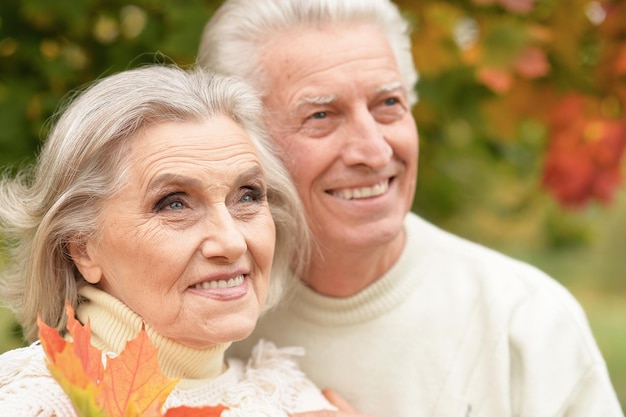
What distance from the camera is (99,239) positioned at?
2402 mm

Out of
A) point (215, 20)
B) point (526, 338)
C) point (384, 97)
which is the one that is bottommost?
point (526, 338)

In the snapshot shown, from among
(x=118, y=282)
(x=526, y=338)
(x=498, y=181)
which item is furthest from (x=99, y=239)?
(x=498, y=181)

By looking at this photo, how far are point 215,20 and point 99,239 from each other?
1072 mm

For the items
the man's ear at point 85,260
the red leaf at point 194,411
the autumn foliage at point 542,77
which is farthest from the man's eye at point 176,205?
the autumn foliage at point 542,77

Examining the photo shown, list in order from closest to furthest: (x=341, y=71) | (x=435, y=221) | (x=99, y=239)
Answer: (x=99, y=239), (x=341, y=71), (x=435, y=221)

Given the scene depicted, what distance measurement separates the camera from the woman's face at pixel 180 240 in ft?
7.63

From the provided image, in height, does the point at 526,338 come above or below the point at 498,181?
below

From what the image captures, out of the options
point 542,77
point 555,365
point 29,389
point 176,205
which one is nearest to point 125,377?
point 29,389

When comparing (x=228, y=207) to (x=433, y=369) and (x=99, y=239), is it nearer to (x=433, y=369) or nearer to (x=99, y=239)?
(x=99, y=239)

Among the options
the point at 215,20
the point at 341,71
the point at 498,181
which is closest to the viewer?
the point at 341,71

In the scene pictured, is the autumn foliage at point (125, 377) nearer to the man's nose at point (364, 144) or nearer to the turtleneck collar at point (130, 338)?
the turtleneck collar at point (130, 338)

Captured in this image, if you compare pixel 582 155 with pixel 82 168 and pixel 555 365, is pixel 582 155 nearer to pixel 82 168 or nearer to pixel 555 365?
pixel 555 365

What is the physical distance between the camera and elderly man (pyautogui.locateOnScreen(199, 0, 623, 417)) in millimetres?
2932

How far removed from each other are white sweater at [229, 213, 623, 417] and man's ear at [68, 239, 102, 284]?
78cm
